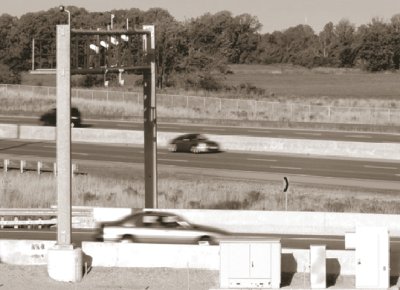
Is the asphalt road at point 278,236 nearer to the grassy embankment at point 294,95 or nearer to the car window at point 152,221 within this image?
the car window at point 152,221

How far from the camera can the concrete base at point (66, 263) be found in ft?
85.6

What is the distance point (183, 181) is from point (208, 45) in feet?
405

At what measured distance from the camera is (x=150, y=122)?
3406cm

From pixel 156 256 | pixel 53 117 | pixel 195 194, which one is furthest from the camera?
pixel 53 117

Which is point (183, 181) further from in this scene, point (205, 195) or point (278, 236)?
point (278, 236)

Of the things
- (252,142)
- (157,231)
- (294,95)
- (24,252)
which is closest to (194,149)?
(252,142)

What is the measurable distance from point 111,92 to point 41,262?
6300cm

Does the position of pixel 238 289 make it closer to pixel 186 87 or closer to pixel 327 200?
pixel 327 200

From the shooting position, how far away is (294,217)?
33.0 m

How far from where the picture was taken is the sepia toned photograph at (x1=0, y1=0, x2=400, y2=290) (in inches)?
1031

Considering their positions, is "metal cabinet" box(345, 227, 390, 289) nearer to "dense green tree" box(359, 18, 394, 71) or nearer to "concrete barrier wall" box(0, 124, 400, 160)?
"concrete barrier wall" box(0, 124, 400, 160)

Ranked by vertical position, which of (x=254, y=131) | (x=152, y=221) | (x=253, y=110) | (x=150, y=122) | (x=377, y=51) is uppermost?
(x=377, y=51)

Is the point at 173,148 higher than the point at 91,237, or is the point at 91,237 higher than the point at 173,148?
the point at 173,148

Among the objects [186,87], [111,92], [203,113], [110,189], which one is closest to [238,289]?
[110,189]
